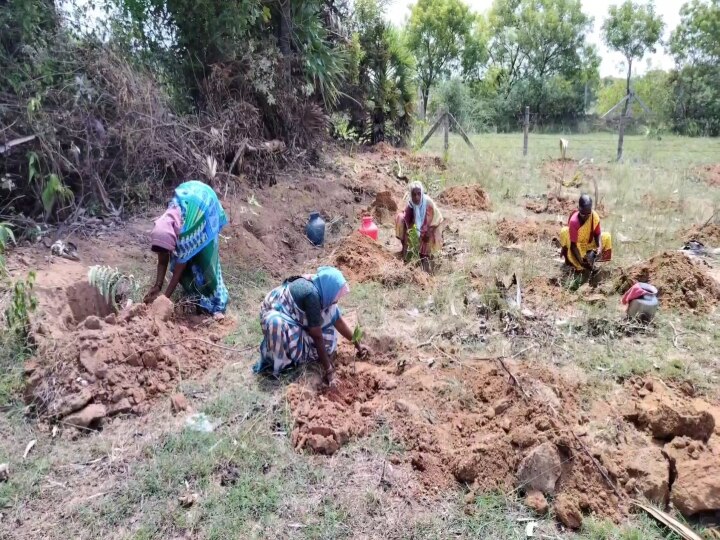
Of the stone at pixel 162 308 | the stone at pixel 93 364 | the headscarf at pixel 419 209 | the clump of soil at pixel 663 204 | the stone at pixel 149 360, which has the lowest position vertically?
the stone at pixel 149 360

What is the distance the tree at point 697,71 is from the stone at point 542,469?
25.9 metres

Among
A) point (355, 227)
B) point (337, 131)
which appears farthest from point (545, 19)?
point (355, 227)

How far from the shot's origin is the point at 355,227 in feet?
25.2

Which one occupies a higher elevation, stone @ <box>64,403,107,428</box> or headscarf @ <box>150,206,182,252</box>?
headscarf @ <box>150,206,182,252</box>

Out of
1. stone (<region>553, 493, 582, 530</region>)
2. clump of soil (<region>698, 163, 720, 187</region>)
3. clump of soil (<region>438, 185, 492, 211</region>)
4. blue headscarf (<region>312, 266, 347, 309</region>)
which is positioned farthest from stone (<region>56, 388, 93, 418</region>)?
clump of soil (<region>698, 163, 720, 187</region>)

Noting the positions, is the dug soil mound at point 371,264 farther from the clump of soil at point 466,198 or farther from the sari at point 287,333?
the clump of soil at point 466,198

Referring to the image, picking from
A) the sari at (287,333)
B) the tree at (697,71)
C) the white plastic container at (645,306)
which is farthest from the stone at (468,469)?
the tree at (697,71)

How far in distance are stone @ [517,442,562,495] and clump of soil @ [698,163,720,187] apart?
33.1ft

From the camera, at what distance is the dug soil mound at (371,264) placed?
5289 mm

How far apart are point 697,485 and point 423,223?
3.74 m

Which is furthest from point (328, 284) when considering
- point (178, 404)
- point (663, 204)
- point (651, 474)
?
point (663, 204)

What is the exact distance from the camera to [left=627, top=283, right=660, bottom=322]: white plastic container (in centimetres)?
430

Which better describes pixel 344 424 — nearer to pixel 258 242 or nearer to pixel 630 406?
pixel 630 406

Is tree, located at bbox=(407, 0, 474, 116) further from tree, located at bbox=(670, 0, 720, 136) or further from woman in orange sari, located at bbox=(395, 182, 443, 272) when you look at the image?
woman in orange sari, located at bbox=(395, 182, 443, 272)
